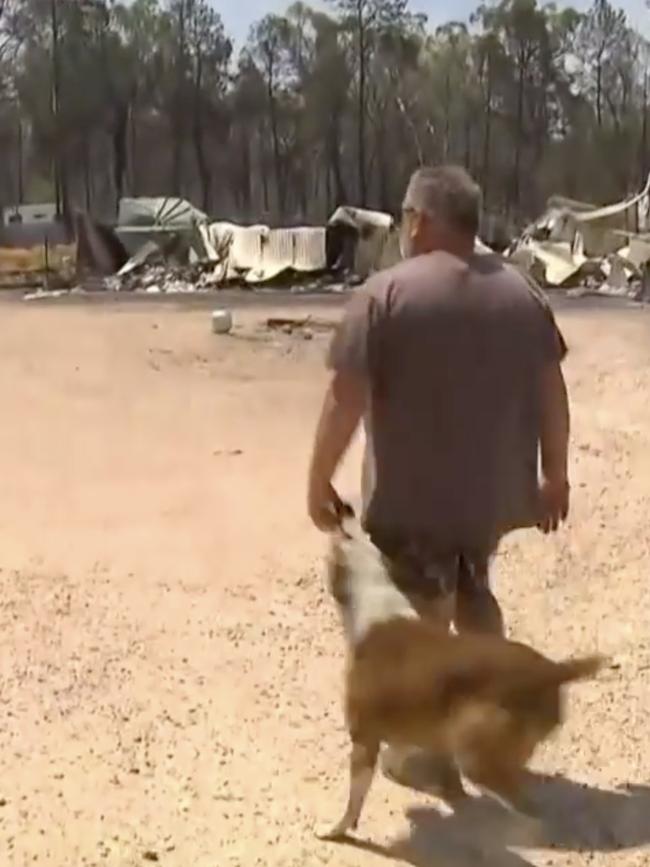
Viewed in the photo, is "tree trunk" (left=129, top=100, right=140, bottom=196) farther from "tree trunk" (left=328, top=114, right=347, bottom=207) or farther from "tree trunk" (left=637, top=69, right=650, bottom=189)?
"tree trunk" (left=637, top=69, right=650, bottom=189)

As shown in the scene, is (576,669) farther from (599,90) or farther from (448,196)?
(599,90)

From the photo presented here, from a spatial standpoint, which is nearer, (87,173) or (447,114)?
(447,114)

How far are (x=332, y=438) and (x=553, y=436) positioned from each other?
54 centimetres

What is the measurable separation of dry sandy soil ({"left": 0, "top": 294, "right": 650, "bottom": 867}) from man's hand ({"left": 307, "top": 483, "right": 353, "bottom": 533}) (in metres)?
0.80

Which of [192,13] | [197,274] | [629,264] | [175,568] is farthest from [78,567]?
[192,13]

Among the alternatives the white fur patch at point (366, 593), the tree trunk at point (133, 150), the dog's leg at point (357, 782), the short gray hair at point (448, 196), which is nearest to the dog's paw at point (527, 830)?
the dog's leg at point (357, 782)

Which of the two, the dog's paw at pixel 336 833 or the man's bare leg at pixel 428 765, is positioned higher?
the man's bare leg at pixel 428 765

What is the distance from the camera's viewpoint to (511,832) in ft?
12.1

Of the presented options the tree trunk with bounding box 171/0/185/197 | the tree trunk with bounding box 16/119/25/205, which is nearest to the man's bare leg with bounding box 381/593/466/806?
the tree trunk with bounding box 171/0/185/197

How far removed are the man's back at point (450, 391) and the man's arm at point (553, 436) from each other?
0.02 metres

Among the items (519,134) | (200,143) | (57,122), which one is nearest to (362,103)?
(519,134)

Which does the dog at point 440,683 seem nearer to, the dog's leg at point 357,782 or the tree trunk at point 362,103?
the dog's leg at point 357,782

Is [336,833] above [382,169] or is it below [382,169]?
above

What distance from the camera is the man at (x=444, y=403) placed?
3447 mm
